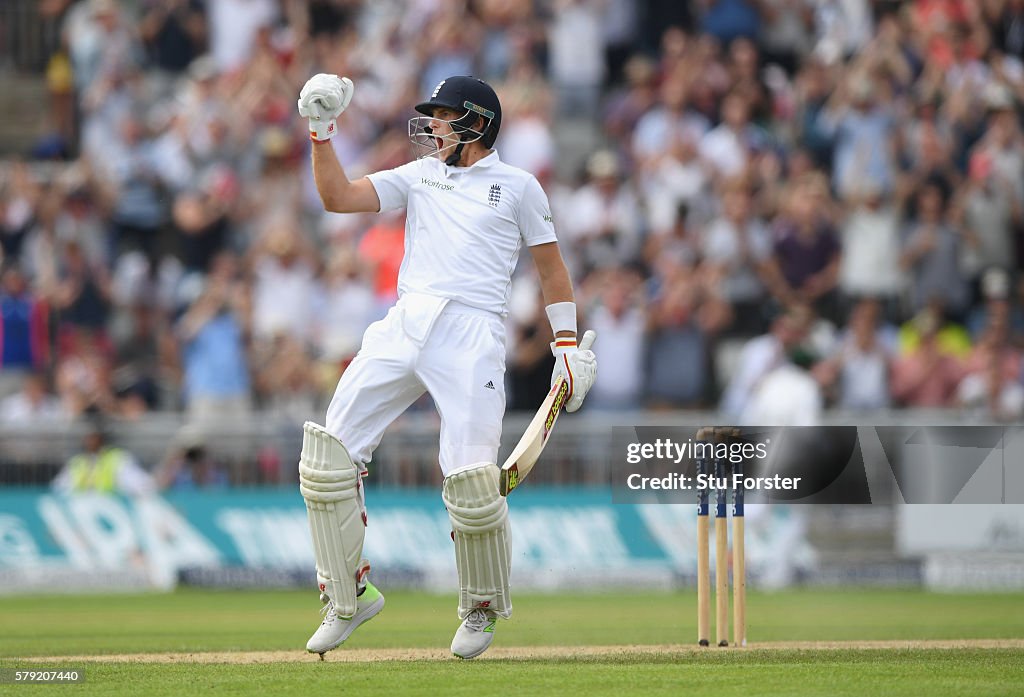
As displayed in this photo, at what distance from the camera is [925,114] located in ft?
57.5

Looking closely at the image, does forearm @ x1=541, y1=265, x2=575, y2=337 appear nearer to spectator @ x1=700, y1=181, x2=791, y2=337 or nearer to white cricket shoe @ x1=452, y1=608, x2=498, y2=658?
white cricket shoe @ x1=452, y1=608, x2=498, y2=658

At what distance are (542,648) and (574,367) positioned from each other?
5.71 feet

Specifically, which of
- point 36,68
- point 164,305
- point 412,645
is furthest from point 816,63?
point 412,645

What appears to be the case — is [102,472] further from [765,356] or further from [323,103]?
[323,103]

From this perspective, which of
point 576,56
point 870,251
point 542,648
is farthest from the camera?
point 576,56

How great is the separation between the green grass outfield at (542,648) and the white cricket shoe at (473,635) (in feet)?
0.31

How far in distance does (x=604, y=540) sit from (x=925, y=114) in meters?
5.56

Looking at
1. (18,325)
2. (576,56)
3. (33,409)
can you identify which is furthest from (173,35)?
(33,409)

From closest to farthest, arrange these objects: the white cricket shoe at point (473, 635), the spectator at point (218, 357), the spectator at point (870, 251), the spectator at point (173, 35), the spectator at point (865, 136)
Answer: the white cricket shoe at point (473, 635) < the spectator at point (218, 357) < the spectator at point (870, 251) < the spectator at point (865, 136) < the spectator at point (173, 35)

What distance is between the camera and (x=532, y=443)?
848 centimetres

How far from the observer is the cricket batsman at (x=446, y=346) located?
8.23 m

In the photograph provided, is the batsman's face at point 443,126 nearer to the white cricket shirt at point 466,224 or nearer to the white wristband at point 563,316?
the white cricket shirt at point 466,224

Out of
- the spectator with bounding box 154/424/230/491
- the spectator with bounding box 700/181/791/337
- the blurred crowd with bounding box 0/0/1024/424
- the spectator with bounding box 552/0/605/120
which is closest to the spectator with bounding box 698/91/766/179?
the blurred crowd with bounding box 0/0/1024/424

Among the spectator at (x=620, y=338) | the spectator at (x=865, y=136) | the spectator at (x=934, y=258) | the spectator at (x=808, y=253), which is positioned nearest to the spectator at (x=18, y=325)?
the spectator at (x=620, y=338)
